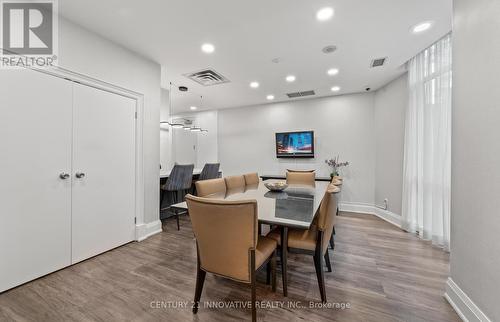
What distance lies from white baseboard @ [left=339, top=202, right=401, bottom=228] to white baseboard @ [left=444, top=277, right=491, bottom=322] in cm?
213

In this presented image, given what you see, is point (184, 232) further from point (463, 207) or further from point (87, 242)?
point (463, 207)

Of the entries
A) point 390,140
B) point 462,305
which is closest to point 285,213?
point 462,305

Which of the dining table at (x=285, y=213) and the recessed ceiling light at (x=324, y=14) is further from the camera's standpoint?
the recessed ceiling light at (x=324, y=14)

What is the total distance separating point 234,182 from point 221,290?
1.32 m

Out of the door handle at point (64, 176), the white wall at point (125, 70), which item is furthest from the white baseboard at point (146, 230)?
the door handle at point (64, 176)

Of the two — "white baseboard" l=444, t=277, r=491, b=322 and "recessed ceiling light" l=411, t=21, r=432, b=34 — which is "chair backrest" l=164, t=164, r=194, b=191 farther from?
"recessed ceiling light" l=411, t=21, r=432, b=34

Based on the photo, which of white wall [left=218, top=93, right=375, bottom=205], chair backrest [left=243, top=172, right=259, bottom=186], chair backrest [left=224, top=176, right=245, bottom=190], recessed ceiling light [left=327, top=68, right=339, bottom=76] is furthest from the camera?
white wall [left=218, top=93, right=375, bottom=205]

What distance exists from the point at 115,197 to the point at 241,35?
2.69 meters

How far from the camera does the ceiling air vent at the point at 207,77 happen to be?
11.0ft

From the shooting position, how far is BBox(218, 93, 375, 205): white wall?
14.5 feet

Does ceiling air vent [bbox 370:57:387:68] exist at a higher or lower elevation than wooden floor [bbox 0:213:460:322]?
higher

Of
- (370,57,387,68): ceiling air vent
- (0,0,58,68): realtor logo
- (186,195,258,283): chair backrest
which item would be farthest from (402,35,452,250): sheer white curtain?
(0,0,58,68): realtor logo

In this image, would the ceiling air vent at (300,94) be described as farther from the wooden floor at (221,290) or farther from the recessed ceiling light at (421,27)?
the wooden floor at (221,290)

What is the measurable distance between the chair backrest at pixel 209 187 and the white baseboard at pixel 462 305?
2274 millimetres
